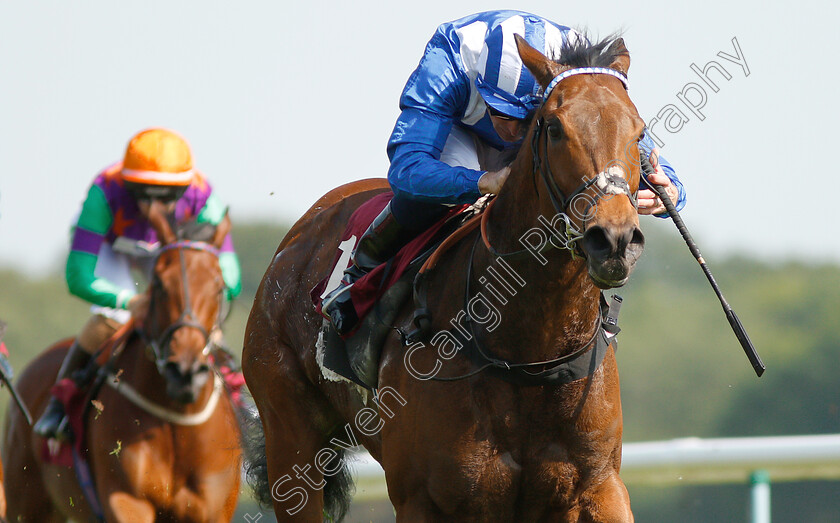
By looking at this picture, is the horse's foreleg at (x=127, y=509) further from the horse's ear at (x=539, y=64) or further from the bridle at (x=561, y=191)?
the horse's ear at (x=539, y=64)

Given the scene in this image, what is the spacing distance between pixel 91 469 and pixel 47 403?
946 millimetres

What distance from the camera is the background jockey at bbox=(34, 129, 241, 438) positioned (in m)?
5.70

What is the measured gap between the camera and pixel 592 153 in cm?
290

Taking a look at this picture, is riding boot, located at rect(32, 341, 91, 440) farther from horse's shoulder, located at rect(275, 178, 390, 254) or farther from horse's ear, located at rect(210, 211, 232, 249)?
horse's shoulder, located at rect(275, 178, 390, 254)

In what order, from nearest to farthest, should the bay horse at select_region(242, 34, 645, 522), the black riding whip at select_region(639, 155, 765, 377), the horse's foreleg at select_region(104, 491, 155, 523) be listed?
the bay horse at select_region(242, 34, 645, 522) → the black riding whip at select_region(639, 155, 765, 377) → the horse's foreleg at select_region(104, 491, 155, 523)

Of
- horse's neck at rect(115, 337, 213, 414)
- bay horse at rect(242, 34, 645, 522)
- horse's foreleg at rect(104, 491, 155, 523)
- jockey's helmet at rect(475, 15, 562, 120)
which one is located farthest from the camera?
horse's neck at rect(115, 337, 213, 414)

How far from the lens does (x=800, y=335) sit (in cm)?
3709

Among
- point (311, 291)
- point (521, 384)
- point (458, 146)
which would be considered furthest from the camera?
point (311, 291)

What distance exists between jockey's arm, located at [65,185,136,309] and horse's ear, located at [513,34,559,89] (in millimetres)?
3043

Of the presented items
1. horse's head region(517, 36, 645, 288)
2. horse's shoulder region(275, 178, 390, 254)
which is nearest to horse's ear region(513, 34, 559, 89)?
horse's head region(517, 36, 645, 288)

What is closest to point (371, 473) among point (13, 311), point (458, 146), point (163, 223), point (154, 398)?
point (154, 398)

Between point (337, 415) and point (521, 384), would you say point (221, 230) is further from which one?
point (521, 384)

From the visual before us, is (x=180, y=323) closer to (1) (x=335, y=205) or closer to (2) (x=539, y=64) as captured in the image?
(1) (x=335, y=205)

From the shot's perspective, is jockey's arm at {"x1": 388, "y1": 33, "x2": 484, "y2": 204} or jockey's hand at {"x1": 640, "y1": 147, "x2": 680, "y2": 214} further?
jockey's arm at {"x1": 388, "y1": 33, "x2": 484, "y2": 204}
